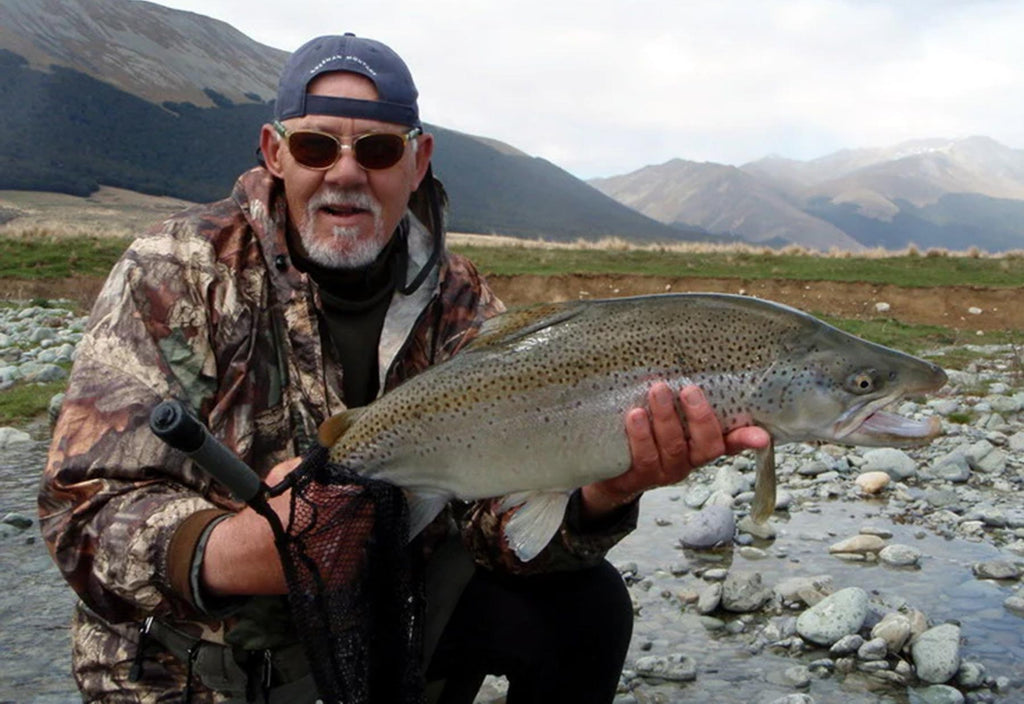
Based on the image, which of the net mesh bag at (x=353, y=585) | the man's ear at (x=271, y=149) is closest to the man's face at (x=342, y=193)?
the man's ear at (x=271, y=149)

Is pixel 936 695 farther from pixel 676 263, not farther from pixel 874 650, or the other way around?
pixel 676 263

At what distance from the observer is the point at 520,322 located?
3.08m

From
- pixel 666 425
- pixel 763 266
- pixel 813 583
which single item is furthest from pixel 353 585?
pixel 763 266

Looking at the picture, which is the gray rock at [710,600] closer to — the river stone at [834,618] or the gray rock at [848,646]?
the river stone at [834,618]

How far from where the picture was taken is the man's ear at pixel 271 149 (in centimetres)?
353

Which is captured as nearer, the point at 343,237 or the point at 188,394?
the point at 188,394

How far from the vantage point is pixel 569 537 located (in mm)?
3314

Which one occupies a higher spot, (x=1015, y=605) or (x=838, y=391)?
(x=838, y=391)

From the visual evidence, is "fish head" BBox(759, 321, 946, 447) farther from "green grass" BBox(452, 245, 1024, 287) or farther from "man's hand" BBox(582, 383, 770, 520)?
"green grass" BBox(452, 245, 1024, 287)

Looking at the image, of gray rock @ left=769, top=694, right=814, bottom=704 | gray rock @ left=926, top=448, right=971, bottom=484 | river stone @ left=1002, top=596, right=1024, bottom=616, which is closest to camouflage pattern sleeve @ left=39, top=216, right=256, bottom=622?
gray rock @ left=769, top=694, right=814, bottom=704

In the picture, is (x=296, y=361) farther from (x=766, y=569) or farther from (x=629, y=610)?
(x=766, y=569)

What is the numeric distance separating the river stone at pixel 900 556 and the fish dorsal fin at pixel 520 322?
364cm

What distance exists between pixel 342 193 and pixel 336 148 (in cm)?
16

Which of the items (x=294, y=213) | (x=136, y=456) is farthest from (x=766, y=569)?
(x=136, y=456)
